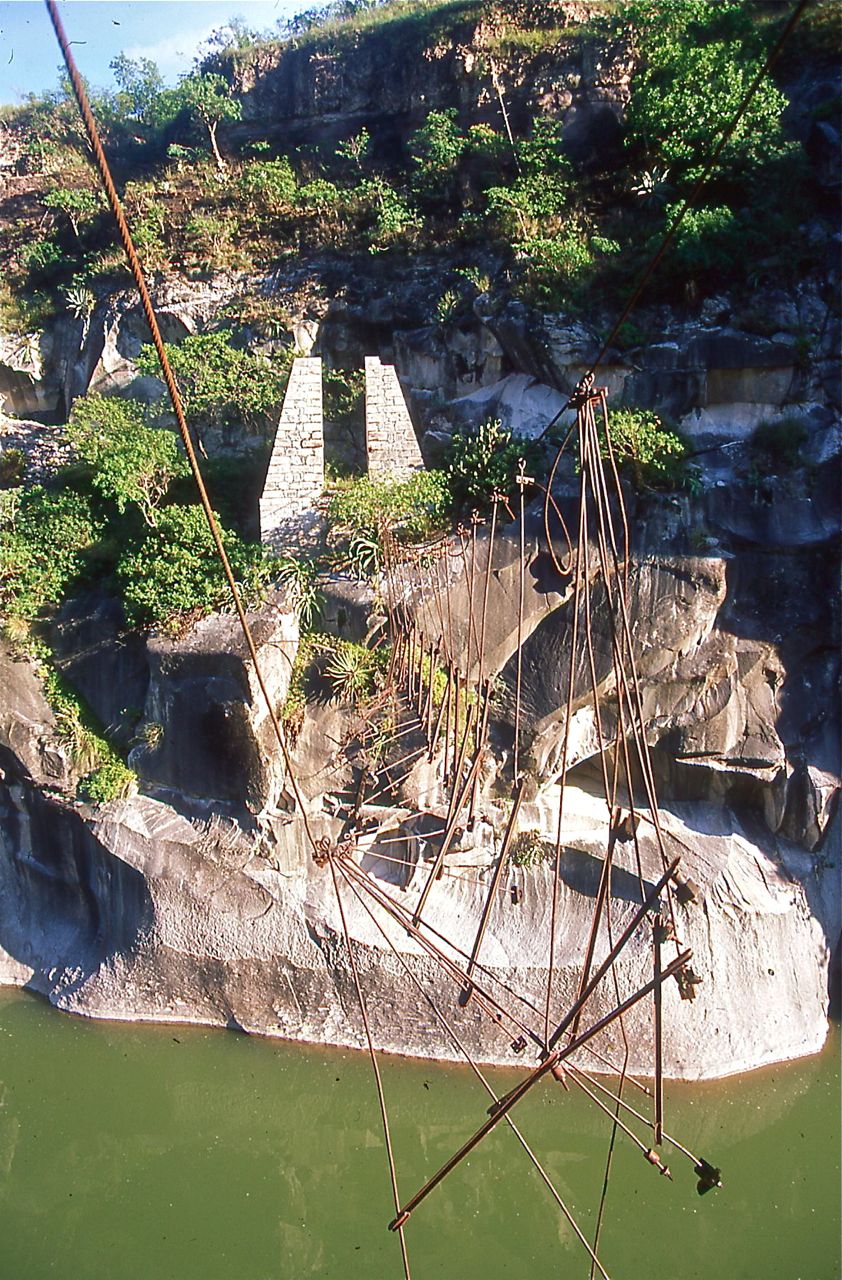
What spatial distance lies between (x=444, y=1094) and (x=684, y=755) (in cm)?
372

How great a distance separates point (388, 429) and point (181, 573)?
272cm

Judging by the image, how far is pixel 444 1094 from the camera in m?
6.99

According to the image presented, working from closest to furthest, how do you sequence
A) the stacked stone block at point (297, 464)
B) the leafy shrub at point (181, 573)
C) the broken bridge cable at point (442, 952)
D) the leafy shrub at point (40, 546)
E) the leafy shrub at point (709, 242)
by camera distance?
1. the broken bridge cable at point (442, 952)
2. the leafy shrub at point (181, 573)
3. the stacked stone block at point (297, 464)
4. the leafy shrub at point (40, 546)
5. the leafy shrub at point (709, 242)

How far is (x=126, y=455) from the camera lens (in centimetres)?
921

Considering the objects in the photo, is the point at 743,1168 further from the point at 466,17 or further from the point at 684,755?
the point at 466,17

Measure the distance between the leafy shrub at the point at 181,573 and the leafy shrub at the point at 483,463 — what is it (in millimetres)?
2205

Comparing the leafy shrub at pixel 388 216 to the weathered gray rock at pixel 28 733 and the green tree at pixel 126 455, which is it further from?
the weathered gray rock at pixel 28 733

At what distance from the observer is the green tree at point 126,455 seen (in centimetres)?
902

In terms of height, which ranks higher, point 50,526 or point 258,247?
point 258,247

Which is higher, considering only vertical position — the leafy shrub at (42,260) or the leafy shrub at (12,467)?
the leafy shrub at (42,260)

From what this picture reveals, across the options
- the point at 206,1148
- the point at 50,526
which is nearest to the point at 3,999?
the point at 206,1148

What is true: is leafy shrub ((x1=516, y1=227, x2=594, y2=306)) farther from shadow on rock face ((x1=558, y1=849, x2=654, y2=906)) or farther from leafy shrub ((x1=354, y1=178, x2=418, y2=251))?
shadow on rock face ((x1=558, y1=849, x2=654, y2=906))

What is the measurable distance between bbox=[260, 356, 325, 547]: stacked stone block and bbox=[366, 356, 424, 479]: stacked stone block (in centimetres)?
58

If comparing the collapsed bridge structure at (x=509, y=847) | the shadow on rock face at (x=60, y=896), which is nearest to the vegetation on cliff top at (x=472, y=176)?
the collapsed bridge structure at (x=509, y=847)
